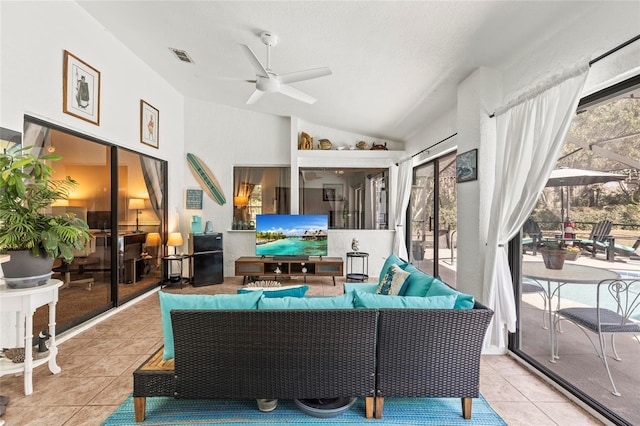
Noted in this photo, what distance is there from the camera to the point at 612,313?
1.91 meters

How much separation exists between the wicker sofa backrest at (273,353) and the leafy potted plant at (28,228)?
1195mm

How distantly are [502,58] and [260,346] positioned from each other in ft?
9.89

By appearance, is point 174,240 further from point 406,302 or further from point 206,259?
point 406,302

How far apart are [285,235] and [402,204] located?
2198mm

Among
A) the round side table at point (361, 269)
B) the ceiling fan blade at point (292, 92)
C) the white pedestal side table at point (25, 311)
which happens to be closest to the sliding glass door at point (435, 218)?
the round side table at point (361, 269)

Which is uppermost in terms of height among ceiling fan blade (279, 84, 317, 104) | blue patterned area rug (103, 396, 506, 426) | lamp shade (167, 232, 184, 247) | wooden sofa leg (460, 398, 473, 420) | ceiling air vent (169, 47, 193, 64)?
ceiling air vent (169, 47, 193, 64)

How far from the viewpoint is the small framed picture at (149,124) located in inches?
172

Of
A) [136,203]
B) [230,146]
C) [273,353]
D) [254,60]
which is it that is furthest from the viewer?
[230,146]

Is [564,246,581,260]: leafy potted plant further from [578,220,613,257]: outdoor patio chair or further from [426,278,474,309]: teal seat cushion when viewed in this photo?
[426,278,474,309]: teal seat cushion

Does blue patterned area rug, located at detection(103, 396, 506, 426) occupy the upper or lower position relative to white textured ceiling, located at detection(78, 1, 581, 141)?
lower

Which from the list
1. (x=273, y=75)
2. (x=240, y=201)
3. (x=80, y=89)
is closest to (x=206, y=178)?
(x=240, y=201)

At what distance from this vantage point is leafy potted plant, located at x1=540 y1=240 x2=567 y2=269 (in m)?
2.30

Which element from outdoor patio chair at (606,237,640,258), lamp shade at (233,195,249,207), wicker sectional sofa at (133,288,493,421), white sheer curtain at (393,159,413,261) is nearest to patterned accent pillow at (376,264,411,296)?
wicker sectional sofa at (133,288,493,421)

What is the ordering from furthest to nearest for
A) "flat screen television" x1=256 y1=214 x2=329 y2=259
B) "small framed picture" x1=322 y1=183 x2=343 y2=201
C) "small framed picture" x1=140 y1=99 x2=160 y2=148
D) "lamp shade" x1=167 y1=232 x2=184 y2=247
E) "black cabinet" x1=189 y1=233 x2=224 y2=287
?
"small framed picture" x1=322 y1=183 x2=343 y2=201, "flat screen television" x1=256 y1=214 x2=329 y2=259, "black cabinet" x1=189 y1=233 x2=224 y2=287, "lamp shade" x1=167 y1=232 x2=184 y2=247, "small framed picture" x1=140 y1=99 x2=160 y2=148
